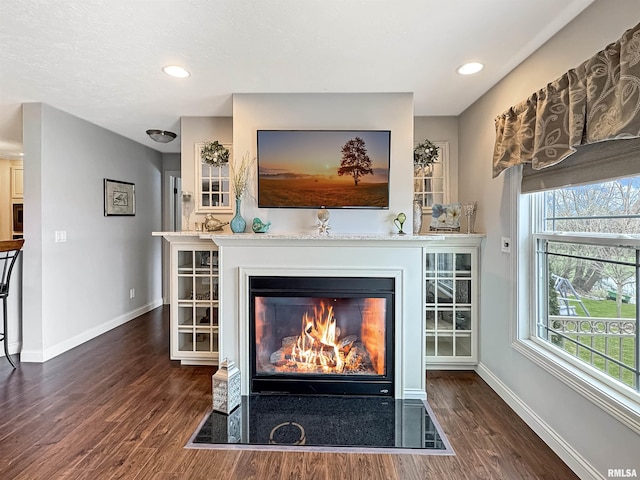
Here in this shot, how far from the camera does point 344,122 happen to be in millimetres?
2982

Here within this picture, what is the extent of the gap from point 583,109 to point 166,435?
2969mm

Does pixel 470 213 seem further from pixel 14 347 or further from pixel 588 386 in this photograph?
pixel 14 347

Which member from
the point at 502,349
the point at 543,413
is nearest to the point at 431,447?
the point at 543,413

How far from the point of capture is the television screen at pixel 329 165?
9.59 feet

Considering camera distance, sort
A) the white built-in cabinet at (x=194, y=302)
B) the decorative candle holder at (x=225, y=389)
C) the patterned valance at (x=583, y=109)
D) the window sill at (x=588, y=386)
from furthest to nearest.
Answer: the white built-in cabinet at (x=194, y=302) → the decorative candle holder at (x=225, y=389) → the window sill at (x=588, y=386) → the patterned valance at (x=583, y=109)

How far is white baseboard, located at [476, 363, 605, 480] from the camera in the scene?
183 centimetres

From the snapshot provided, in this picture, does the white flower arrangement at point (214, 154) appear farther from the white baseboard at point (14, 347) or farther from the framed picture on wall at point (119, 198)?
the white baseboard at point (14, 347)

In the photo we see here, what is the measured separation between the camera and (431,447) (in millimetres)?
2098

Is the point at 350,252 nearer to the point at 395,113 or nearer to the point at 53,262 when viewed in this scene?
the point at 395,113

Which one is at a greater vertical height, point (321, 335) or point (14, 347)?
point (321, 335)

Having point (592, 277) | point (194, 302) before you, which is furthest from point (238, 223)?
point (592, 277)

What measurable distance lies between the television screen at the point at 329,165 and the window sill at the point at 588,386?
1.50 metres

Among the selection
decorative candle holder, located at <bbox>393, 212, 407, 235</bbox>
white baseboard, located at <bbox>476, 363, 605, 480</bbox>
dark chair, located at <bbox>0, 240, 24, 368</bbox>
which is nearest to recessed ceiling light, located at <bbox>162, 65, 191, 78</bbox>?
decorative candle holder, located at <bbox>393, 212, 407, 235</bbox>

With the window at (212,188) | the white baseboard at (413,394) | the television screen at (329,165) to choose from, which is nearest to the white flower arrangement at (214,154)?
the window at (212,188)
